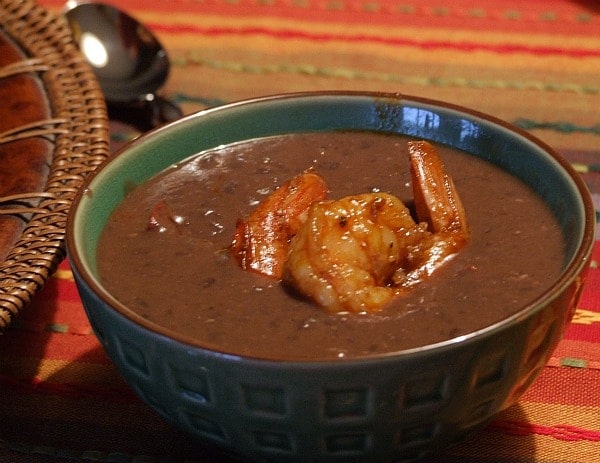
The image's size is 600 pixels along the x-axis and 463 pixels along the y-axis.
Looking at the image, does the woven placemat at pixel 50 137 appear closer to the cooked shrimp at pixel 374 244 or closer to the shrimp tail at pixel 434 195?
the cooked shrimp at pixel 374 244

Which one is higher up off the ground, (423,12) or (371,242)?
(371,242)

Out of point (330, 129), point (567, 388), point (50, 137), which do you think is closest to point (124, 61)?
point (50, 137)

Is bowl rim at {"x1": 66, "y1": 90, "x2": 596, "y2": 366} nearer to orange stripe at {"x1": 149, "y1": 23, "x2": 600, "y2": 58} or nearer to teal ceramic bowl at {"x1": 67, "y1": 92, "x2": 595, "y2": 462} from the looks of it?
teal ceramic bowl at {"x1": 67, "y1": 92, "x2": 595, "y2": 462}

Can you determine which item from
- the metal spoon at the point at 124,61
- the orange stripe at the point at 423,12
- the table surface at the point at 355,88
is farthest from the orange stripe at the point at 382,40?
the metal spoon at the point at 124,61

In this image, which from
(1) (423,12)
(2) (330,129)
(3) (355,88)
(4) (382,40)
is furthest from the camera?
(1) (423,12)

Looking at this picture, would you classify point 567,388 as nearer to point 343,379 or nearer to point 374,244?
point 374,244

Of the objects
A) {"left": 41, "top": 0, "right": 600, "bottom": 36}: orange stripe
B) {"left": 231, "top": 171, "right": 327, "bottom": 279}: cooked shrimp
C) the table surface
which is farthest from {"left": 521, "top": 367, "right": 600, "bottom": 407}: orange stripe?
{"left": 41, "top": 0, "right": 600, "bottom": 36}: orange stripe

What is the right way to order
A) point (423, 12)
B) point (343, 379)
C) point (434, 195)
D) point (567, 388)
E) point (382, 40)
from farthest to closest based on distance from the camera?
1. point (423, 12)
2. point (382, 40)
3. point (567, 388)
4. point (434, 195)
5. point (343, 379)
